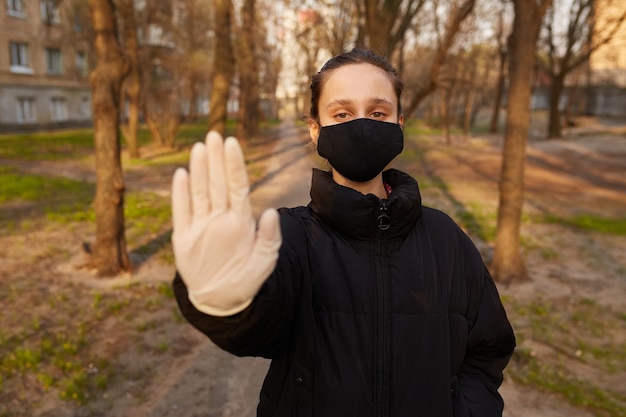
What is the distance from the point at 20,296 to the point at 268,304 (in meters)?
5.94

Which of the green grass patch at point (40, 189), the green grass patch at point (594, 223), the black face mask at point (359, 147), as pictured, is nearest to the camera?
the black face mask at point (359, 147)

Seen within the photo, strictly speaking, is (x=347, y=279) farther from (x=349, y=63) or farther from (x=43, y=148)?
(x=43, y=148)

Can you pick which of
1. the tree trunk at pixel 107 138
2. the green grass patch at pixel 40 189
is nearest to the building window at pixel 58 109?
the green grass patch at pixel 40 189

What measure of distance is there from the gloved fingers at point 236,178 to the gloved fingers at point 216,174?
0.6 inches

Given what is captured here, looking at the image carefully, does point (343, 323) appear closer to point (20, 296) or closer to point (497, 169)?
point (20, 296)

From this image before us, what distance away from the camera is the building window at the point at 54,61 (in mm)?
35503

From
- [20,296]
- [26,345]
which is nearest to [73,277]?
[20,296]

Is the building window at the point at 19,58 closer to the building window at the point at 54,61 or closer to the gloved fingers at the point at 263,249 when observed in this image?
the building window at the point at 54,61

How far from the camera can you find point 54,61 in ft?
119

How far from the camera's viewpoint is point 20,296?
6219 mm

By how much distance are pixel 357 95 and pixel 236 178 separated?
727mm

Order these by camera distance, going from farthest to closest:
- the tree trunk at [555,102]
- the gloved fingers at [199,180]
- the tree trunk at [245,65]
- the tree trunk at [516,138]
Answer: the tree trunk at [555,102], the tree trunk at [245,65], the tree trunk at [516,138], the gloved fingers at [199,180]

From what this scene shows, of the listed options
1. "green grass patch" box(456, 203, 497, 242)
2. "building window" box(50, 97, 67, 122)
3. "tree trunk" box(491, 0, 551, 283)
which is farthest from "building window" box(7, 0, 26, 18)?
"tree trunk" box(491, 0, 551, 283)

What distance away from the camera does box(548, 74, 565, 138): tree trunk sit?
94.2ft
